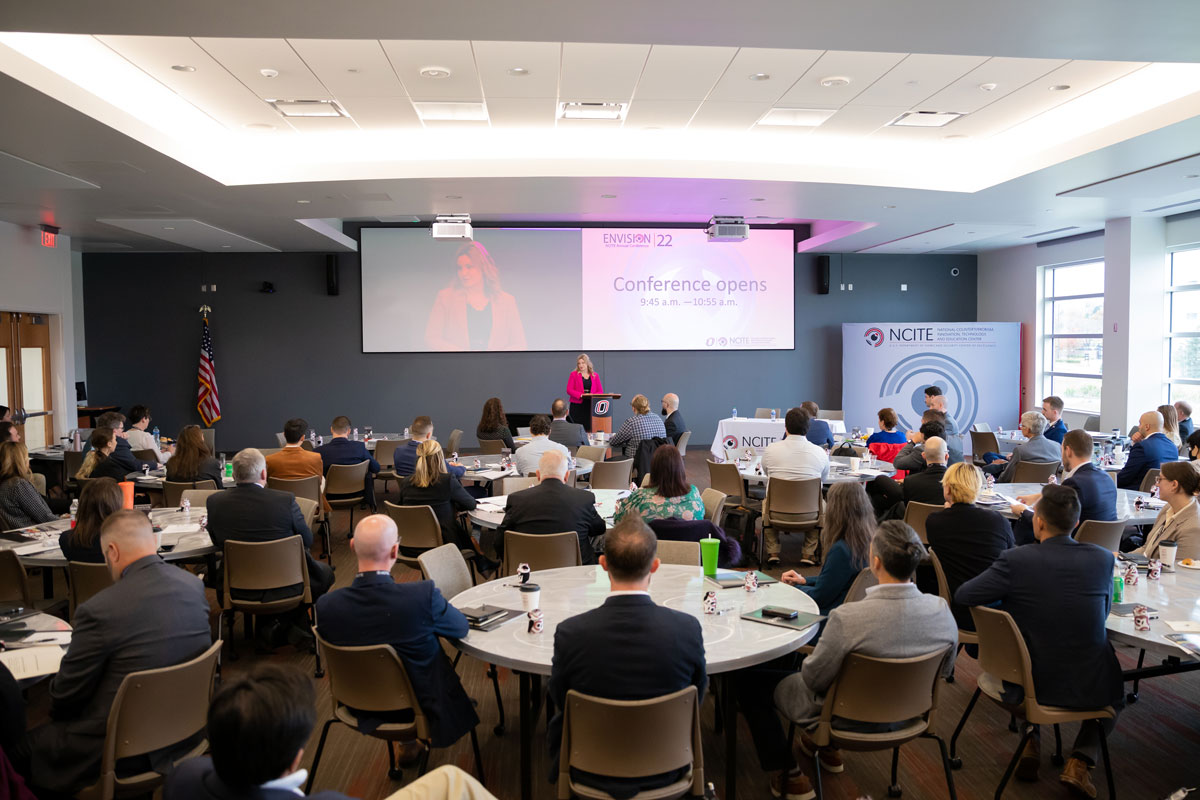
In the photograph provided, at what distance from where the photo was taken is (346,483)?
25.5ft

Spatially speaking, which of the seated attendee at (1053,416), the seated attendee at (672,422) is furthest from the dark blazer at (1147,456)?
the seated attendee at (672,422)

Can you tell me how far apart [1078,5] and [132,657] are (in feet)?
17.4

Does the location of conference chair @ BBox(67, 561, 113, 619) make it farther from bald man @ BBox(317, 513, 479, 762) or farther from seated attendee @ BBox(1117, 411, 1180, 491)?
seated attendee @ BBox(1117, 411, 1180, 491)

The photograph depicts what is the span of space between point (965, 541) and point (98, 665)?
3904mm

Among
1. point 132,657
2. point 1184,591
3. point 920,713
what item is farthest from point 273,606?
point 1184,591

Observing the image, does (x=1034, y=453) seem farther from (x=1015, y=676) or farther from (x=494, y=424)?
(x=494, y=424)

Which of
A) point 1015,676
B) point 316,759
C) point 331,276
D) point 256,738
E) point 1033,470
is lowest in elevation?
point 316,759

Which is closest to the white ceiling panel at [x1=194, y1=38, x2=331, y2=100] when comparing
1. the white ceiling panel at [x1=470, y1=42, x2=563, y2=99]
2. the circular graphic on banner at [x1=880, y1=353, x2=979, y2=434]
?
the white ceiling panel at [x1=470, y1=42, x2=563, y2=99]

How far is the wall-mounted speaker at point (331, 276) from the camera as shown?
44.9ft

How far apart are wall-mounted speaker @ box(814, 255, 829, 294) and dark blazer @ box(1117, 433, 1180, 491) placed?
26.9ft

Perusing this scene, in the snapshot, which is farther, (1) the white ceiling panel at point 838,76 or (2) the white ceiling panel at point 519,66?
(1) the white ceiling panel at point 838,76

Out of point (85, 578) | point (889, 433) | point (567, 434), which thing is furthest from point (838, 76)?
point (85, 578)

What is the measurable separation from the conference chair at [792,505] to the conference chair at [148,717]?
4.76 metres

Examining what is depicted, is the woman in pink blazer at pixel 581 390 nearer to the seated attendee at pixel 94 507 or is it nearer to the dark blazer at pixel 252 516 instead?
the dark blazer at pixel 252 516
